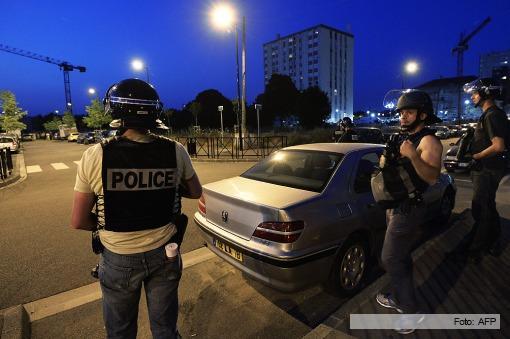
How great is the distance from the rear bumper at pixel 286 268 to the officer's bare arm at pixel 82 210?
4.94ft

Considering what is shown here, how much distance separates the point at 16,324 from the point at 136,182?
7.21ft

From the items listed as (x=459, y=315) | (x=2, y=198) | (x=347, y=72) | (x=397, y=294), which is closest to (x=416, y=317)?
(x=397, y=294)

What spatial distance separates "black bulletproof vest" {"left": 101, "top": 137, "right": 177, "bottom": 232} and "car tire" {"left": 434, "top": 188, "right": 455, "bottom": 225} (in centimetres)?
472

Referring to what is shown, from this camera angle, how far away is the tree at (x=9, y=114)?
34484 mm

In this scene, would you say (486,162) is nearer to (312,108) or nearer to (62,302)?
(62,302)

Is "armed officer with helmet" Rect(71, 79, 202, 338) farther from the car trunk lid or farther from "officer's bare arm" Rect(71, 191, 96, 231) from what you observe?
the car trunk lid

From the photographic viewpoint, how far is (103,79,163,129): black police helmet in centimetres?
184

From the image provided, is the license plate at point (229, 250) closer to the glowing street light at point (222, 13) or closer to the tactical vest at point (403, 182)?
the tactical vest at point (403, 182)

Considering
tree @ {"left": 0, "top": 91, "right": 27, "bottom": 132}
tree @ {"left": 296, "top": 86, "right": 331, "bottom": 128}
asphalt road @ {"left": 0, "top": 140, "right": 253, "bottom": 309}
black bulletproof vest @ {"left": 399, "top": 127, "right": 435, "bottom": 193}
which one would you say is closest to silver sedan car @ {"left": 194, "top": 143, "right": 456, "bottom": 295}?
black bulletproof vest @ {"left": 399, "top": 127, "right": 435, "bottom": 193}

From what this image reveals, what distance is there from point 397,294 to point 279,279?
987mm

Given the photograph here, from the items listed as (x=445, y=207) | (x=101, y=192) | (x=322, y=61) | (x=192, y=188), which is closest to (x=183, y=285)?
(x=192, y=188)

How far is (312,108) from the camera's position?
176ft

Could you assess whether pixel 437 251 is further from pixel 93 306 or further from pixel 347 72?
pixel 347 72

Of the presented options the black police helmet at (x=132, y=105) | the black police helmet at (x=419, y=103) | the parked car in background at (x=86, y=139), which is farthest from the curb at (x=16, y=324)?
the parked car in background at (x=86, y=139)
